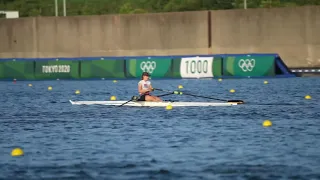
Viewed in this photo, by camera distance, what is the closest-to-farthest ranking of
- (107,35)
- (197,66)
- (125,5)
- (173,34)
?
1. (197,66)
2. (173,34)
3. (107,35)
4. (125,5)

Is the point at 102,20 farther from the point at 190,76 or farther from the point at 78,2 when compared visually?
the point at 78,2

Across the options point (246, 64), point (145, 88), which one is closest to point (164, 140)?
point (145, 88)

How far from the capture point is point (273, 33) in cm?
5550

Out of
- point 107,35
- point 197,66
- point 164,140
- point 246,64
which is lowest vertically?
point 164,140

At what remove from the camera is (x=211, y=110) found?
31.2 metres

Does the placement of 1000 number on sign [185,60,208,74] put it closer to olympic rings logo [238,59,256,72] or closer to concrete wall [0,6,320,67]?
olympic rings logo [238,59,256,72]

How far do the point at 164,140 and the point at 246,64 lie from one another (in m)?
28.0

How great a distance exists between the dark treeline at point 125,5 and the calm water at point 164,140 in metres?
34.4

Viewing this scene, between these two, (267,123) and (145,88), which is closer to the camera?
(267,123)

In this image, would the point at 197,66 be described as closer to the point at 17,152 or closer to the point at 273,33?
the point at 273,33

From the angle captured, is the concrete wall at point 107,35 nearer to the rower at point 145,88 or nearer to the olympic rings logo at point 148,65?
the olympic rings logo at point 148,65

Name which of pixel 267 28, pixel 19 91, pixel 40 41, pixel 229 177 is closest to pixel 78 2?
pixel 40 41

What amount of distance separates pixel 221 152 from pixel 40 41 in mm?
44231

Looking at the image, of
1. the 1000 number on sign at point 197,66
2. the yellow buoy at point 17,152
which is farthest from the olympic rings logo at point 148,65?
the yellow buoy at point 17,152
